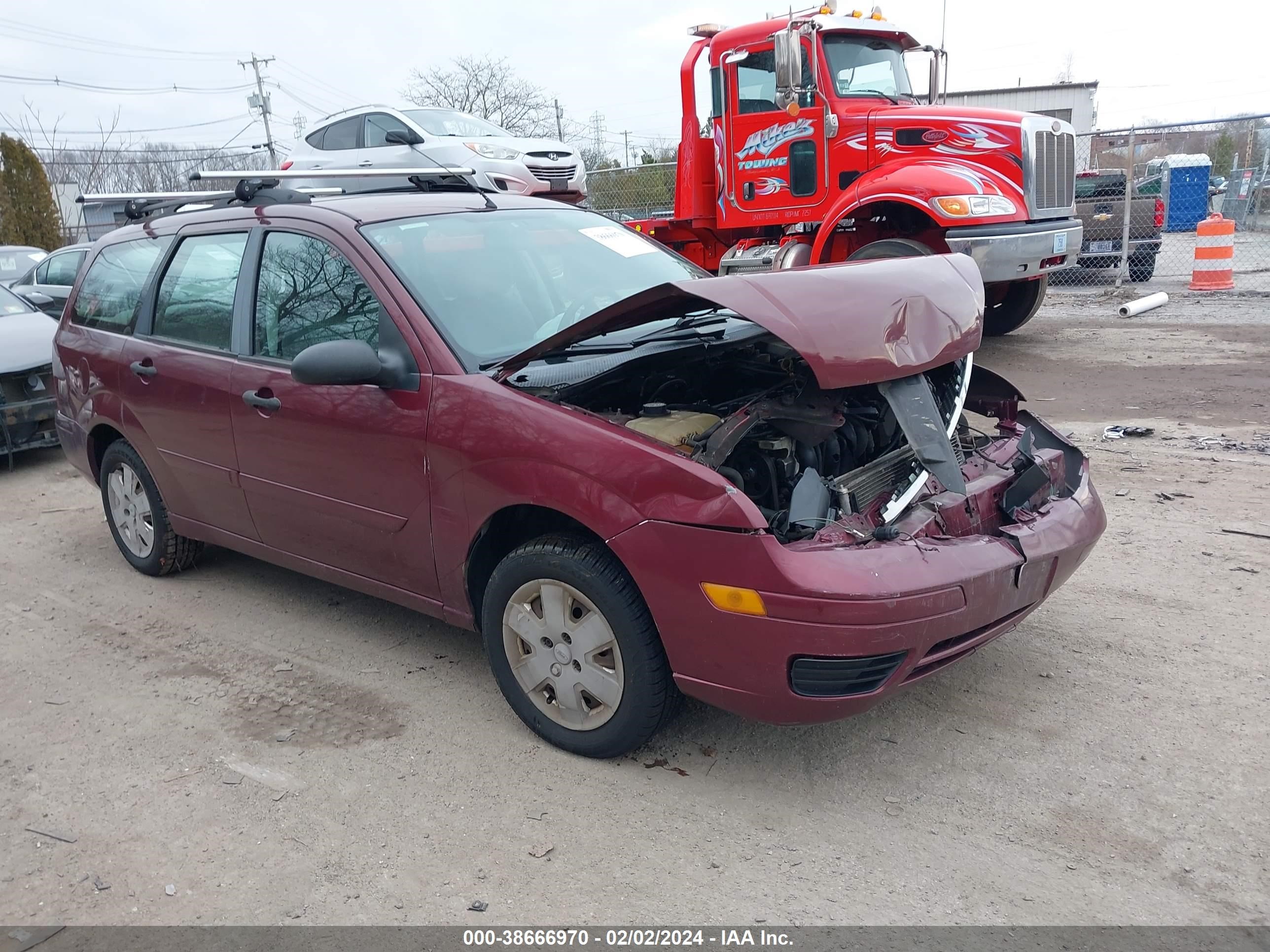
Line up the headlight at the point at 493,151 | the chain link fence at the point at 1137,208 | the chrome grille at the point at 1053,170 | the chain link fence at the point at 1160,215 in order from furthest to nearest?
1. the chain link fence at the point at 1137,208
2. the chain link fence at the point at 1160,215
3. the headlight at the point at 493,151
4. the chrome grille at the point at 1053,170

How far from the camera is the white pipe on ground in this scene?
40.5 feet

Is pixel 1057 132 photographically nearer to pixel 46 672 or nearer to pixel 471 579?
pixel 471 579

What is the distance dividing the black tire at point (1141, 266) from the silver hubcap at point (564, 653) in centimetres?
1498

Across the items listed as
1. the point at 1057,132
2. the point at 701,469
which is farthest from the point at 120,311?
the point at 1057,132

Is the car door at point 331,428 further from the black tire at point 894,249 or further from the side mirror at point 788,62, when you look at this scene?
the side mirror at point 788,62

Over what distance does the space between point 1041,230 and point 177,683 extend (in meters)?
7.93

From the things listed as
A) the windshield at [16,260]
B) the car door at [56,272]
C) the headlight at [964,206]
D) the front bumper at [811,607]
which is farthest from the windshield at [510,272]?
the windshield at [16,260]

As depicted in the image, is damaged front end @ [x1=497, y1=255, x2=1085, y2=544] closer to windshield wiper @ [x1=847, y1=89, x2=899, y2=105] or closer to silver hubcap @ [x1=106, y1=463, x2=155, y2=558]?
silver hubcap @ [x1=106, y1=463, x2=155, y2=558]

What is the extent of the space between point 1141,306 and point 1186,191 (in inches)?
565

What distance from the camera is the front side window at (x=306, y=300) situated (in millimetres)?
3787

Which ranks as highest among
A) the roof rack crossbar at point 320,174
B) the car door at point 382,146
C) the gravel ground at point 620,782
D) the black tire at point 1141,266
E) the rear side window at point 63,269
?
the car door at point 382,146

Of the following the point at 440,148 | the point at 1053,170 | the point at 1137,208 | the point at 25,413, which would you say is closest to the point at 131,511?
the point at 25,413

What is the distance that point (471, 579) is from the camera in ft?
11.8

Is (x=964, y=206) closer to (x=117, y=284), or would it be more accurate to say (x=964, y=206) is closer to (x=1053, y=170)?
(x=1053, y=170)
